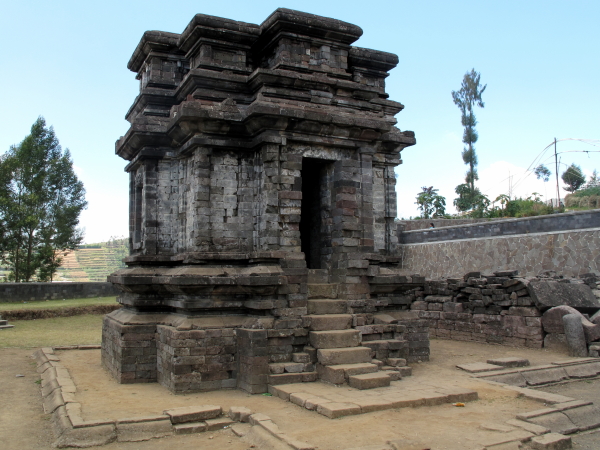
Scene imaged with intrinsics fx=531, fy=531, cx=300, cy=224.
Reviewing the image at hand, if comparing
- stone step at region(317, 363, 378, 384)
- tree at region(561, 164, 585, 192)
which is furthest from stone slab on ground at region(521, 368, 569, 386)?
tree at region(561, 164, 585, 192)

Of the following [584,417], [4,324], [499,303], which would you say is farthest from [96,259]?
[584,417]

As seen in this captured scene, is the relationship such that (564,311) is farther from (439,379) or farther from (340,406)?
(340,406)

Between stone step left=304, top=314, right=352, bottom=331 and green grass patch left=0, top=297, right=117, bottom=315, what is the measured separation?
15616 millimetres

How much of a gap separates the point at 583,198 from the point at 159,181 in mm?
31589

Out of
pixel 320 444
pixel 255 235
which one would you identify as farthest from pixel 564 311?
pixel 320 444

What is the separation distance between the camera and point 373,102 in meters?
10.4

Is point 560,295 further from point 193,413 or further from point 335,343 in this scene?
point 193,413

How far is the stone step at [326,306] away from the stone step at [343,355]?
783 mm

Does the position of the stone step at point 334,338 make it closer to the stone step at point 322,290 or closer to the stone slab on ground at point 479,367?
the stone step at point 322,290

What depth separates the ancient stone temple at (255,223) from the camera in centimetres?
805

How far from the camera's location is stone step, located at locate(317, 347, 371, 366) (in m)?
7.85

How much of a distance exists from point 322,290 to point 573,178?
44307mm

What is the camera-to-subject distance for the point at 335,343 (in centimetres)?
816

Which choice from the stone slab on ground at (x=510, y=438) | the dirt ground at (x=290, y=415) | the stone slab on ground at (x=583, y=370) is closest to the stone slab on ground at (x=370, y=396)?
the dirt ground at (x=290, y=415)
